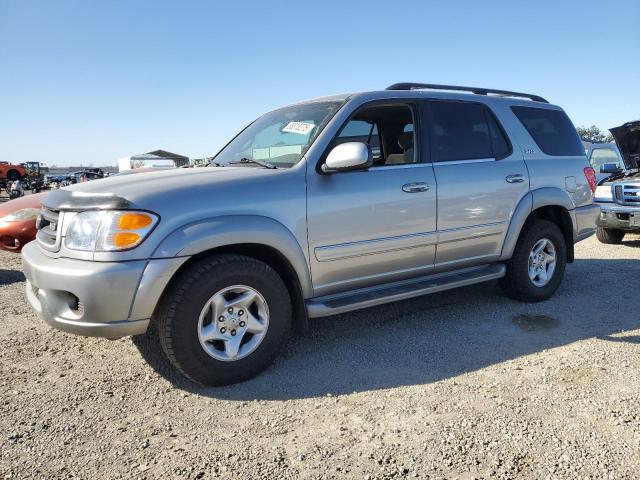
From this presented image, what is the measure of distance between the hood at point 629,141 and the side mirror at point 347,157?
6354 mm

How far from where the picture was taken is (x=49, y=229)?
2.99m

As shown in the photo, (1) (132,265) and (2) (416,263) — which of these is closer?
(1) (132,265)

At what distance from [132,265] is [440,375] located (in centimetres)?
199

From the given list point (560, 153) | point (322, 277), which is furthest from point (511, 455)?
point (560, 153)

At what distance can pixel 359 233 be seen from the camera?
331 centimetres

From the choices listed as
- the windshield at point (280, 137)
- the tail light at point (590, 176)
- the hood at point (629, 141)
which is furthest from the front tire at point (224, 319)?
the hood at point (629, 141)

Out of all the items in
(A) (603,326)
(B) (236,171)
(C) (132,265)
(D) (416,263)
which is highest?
(B) (236,171)

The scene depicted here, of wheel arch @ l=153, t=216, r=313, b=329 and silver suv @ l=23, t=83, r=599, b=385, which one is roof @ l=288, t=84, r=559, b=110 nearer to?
silver suv @ l=23, t=83, r=599, b=385

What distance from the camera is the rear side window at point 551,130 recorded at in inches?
177

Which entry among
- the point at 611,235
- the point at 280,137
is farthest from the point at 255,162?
the point at 611,235

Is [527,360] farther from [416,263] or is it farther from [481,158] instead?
[481,158]

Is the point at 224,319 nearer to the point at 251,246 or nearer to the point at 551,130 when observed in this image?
the point at 251,246

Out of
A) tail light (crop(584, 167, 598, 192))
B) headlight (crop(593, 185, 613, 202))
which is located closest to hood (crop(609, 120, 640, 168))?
headlight (crop(593, 185, 613, 202))

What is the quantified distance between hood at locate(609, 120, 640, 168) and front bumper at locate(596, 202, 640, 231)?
116cm
